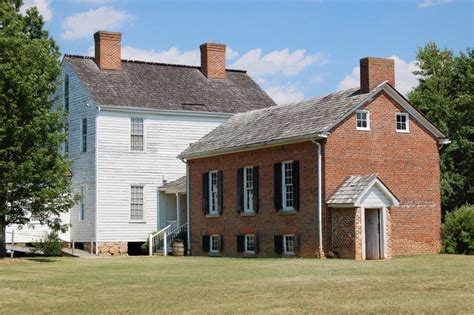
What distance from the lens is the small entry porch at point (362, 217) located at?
31.1 m

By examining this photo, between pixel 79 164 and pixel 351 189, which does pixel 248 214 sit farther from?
pixel 79 164

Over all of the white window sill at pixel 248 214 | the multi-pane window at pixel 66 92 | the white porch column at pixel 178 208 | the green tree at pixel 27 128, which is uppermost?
the multi-pane window at pixel 66 92

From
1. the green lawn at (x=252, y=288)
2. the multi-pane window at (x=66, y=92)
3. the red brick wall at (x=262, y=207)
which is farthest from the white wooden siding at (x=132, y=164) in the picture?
the green lawn at (x=252, y=288)

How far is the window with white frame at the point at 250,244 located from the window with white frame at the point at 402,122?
25.5 feet

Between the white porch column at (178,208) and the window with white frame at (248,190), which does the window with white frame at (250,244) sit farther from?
the white porch column at (178,208)

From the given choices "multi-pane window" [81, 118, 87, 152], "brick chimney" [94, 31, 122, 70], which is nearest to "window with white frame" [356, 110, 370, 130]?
"multi-pane window" [81, 118, 87, 152]

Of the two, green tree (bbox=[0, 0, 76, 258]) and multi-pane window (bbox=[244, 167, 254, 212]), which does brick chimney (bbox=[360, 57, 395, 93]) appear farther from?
green tree (bbox=[0, 0, 76, 258])

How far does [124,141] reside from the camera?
43.5 meters

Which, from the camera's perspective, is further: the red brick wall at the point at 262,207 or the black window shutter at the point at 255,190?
the black window shutter at the point at 255,190

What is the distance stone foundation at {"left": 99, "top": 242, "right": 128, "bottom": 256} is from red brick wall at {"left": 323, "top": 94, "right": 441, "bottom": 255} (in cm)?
1420

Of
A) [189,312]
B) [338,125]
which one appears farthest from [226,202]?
[189,312]

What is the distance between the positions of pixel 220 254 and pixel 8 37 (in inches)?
532

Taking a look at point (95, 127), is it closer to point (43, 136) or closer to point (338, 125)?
point (43, 136)

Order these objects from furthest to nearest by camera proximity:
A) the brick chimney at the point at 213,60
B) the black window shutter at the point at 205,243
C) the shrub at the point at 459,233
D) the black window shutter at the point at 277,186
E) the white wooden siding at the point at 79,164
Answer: the brick chimney at the point at 213,60 < the white wooden siding at the point at 79,164 < the black window shutter at the point at 205,243 < the black window shutter at the point at 277,186 < the shrub at the point at 459,233
